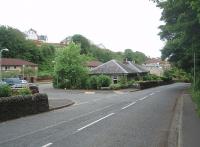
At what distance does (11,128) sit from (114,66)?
63.0 meters

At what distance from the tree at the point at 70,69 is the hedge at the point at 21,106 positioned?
38389mm

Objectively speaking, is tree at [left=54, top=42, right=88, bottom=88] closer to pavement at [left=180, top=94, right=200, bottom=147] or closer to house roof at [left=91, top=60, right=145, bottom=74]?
house roof at [left=91, top=60, right=145, bottom=74]

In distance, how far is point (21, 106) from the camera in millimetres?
22531

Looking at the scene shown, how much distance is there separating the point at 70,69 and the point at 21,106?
41.9 m

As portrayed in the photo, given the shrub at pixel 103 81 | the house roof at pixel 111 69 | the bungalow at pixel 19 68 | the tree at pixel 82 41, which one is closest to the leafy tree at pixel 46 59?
the bungalow at pixel 19 68

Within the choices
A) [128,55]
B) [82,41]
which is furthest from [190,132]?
[128,55]

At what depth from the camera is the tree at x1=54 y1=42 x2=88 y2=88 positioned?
2539 inches

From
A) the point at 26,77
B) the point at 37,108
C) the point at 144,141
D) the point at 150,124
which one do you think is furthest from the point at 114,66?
the point at 144,141

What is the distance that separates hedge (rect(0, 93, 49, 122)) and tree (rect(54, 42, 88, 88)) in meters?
38.4

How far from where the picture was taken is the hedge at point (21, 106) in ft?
67.7

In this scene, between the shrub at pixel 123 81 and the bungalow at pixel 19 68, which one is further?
the bungalow at pixel 19 68

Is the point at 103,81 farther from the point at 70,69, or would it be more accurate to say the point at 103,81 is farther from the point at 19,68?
the point at 19,68

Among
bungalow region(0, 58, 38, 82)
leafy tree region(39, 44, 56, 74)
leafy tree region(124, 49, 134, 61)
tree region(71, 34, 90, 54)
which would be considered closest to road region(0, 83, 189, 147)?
bungalow region(0, 58, 38, 82)

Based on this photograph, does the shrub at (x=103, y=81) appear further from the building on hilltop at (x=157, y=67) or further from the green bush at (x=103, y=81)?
the building on hilltop at (x=157, y=67)
